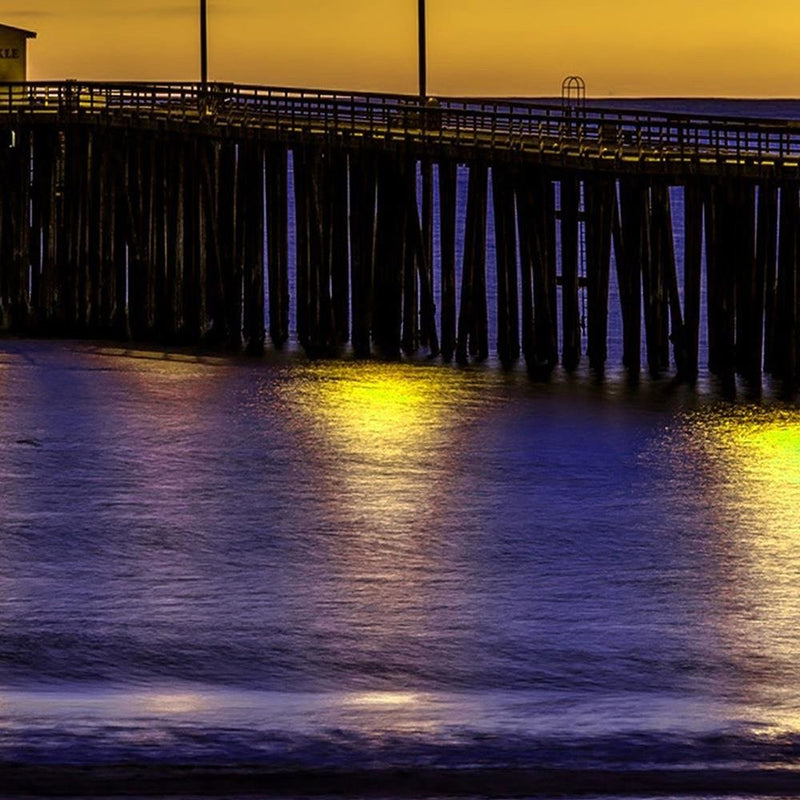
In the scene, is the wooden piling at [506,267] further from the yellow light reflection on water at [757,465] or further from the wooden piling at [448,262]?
the yellow light reflection on water at [757,465]

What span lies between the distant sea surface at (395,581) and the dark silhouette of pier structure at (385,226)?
1.42m

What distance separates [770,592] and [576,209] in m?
17.9

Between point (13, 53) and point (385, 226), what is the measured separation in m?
17.3

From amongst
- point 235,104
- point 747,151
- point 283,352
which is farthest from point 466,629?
point 235,104

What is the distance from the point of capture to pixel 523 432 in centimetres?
2780

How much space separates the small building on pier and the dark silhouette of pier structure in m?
5.69

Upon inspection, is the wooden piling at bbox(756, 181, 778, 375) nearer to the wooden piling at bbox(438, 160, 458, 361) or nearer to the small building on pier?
the wooden piling at bbox(438, 160, 458, 361)

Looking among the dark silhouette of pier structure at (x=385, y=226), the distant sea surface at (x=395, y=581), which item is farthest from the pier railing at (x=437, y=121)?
the distant sea surface at (x=395, y=581)

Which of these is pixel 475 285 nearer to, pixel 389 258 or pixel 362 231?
pixel 389 258

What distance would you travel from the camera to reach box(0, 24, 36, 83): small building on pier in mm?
51250

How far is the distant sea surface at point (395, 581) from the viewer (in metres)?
8.41

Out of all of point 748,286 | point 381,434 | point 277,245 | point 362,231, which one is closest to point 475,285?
point 362,231

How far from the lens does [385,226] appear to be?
1468 inches

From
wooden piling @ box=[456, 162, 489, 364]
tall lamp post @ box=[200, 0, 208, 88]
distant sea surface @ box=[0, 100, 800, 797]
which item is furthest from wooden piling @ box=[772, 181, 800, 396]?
tall lamp post @ box=[200, 0, 208, 88]
